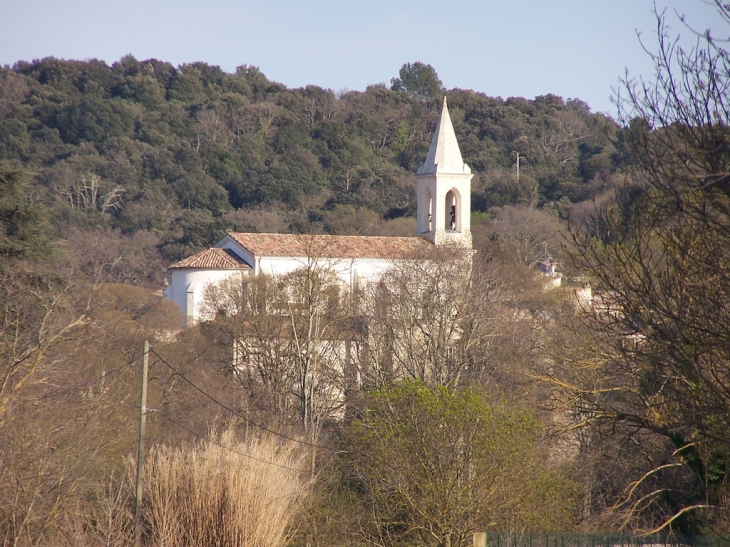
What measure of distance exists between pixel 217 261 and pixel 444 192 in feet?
33.4

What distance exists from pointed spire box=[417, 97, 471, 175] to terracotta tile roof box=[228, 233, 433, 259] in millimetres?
3368

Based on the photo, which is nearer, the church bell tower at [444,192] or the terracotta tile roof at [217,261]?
the terracotta tile roof at [217,261]

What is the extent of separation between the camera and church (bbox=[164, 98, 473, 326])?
120 feet

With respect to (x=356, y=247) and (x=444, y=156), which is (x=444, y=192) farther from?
(x=356, y=247)

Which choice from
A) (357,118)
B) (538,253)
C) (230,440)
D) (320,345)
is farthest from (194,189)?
(230,440)

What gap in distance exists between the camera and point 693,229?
27.9 ft

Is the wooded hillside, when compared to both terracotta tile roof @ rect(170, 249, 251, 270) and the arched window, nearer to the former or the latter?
terracotta tile roof @ rect(170, 249, 251, 270)

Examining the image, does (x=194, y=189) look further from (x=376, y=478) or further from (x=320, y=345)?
(x=376, y=478)

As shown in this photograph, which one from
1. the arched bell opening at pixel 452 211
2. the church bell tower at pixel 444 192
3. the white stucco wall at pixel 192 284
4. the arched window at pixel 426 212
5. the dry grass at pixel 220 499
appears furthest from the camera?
the arched window at pixel 426 212

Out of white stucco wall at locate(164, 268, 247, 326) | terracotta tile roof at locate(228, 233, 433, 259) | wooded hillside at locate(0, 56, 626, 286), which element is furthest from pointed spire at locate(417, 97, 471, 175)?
wooded hillside at locate(0, 56, 626, 286)

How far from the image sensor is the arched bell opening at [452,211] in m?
39.8

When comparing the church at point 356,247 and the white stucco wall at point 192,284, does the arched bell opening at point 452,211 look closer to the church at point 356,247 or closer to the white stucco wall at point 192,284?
the church at point 356,247

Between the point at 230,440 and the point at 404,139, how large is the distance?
207ft

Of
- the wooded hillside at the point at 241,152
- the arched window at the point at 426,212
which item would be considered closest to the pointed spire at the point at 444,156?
the arched window at the point at 426,212
